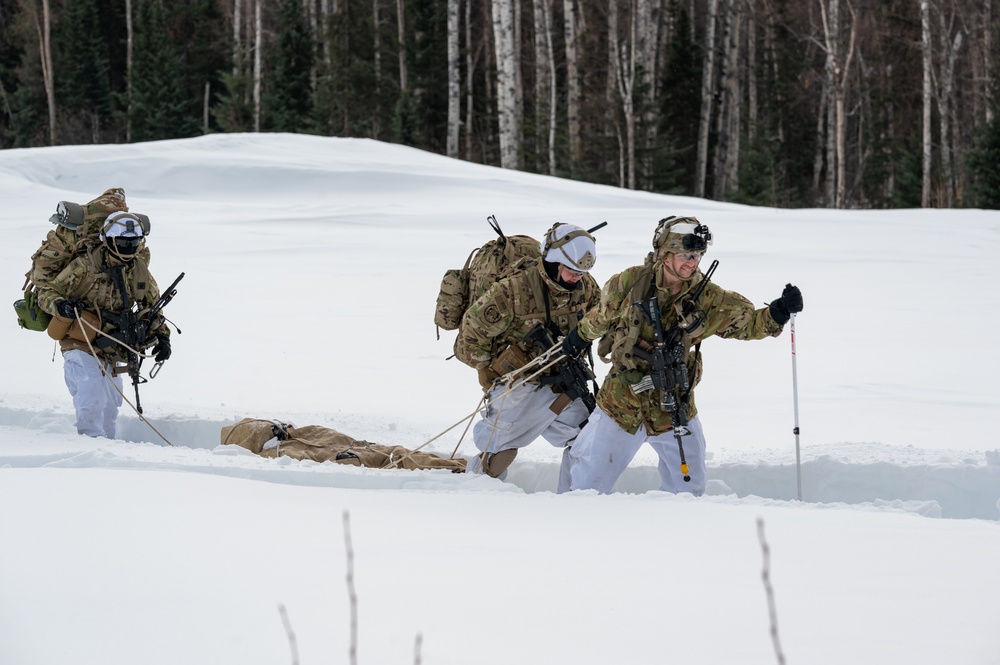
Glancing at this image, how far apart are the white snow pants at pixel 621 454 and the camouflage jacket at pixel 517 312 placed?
2.21 feet

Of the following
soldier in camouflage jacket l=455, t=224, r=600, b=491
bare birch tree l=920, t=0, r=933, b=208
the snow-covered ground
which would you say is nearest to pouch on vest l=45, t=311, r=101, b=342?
the snow-covered ground

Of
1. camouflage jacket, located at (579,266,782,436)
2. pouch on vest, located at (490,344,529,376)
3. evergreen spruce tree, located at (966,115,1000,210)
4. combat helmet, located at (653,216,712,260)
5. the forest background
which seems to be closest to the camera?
combat helmet, located at (653,216,712,260)

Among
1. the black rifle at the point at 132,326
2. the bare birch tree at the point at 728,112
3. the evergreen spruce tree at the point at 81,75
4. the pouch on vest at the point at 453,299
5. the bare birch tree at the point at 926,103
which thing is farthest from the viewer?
the evergreen spruce tree at the point at 81,75

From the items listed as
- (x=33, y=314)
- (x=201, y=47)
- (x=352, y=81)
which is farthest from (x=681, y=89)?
(x=33, y=314)

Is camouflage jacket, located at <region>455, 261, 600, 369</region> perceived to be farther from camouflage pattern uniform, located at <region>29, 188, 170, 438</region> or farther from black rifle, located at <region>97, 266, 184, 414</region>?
camouflage pattern uniform, located at <region>29, 188, 170, 438</region>

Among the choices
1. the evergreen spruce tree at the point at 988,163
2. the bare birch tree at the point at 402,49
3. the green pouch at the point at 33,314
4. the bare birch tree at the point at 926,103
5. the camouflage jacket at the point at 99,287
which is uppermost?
the bare birch tree at the point at 402,49

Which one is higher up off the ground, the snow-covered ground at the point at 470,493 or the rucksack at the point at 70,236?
the rucksack at the point at 70,236

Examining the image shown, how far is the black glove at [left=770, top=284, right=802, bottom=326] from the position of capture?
15.9ft

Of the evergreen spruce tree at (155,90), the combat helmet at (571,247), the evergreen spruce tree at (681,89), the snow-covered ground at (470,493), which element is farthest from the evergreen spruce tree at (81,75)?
the combat helmet at (571,247)

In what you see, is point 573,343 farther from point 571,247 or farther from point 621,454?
point 621,454

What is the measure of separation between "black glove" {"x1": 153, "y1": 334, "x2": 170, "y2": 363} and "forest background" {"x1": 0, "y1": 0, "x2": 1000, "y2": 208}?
1365 cm

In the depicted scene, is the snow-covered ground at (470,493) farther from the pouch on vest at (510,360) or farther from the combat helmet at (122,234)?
the combat helmet at (122,234)

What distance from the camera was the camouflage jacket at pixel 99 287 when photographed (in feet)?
21.9

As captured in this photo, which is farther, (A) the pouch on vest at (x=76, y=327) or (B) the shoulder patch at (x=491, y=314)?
(A) the pouch on vest at (x=76, y=327)
